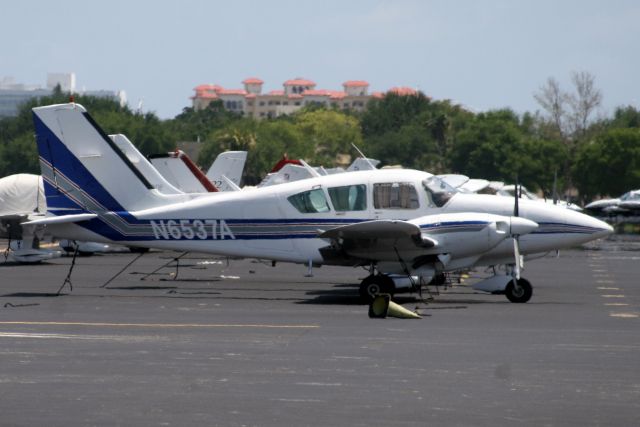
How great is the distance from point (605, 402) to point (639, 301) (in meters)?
10.5

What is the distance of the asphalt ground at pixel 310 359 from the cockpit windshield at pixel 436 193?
5.60 ft

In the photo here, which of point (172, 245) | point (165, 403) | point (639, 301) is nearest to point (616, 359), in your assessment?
point (165, 403)

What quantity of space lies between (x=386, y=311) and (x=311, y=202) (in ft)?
14.6

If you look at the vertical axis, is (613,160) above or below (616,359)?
above

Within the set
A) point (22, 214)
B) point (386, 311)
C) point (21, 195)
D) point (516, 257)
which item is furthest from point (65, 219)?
point (21, 195)

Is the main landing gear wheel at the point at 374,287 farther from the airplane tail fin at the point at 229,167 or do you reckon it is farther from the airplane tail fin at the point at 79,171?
the airplane tail fin at the point at 229,167

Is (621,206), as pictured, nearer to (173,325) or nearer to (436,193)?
(436,193)

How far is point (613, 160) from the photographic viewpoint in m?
90.9

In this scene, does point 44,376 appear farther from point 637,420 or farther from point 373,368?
point 637,420

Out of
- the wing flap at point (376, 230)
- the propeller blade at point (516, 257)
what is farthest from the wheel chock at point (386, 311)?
the propeller blade at point (516, 257)

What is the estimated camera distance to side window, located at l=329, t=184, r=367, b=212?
20719mm

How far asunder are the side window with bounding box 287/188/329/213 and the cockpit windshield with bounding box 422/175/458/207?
5.93ft

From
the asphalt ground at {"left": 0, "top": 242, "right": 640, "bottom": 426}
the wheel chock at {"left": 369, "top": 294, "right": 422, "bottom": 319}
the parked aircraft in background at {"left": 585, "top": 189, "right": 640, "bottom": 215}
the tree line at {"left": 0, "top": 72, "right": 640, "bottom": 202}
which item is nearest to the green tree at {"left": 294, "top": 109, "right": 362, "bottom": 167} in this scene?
the tree line at {"left": 0, "top": 72, "right": 640, "bottom": 202}

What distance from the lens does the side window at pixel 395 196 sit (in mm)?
20531
